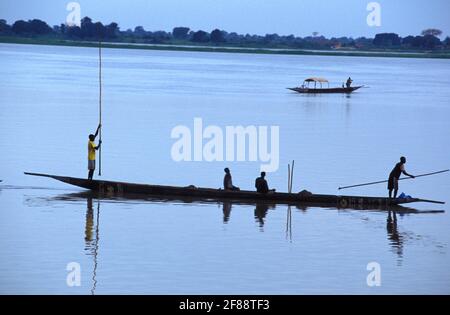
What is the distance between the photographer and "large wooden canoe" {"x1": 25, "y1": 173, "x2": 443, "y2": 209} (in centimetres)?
2222

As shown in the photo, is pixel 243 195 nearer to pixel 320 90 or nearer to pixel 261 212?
pixel 261 212

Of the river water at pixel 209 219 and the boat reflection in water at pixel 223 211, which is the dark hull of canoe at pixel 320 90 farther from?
the boat reflection in water at pixel 223 211

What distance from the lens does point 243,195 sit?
2236 cm

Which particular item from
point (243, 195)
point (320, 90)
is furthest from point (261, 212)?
point (320, 90)

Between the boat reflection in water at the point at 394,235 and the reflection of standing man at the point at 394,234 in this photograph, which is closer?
the boat reflection in water at the point at 394,235

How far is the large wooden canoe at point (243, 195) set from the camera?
72.9 ft

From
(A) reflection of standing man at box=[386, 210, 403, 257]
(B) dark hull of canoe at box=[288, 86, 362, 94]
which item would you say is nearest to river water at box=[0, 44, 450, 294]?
(A) reflection of standing man at box=[386, 210, 403, 257]

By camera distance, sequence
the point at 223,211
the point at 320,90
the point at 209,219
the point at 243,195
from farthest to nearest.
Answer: the point at 320,90 < the point at 243,195 < the point at 223,211 < the point at 209,219

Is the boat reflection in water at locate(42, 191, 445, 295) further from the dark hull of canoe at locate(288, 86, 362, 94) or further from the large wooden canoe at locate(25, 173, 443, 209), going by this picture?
the dark hull of canoe at locate(288, 86, 362, 94)

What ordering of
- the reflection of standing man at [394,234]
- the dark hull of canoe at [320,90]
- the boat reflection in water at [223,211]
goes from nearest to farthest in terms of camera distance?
1. the reflection of standing man at [394,234]
2. the boat reflection in water at [223,211]
3. the dark hull of canoe at [320,90]

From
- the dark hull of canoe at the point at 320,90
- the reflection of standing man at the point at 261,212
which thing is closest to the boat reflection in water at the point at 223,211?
the reflection of standing man at the point at 261,212

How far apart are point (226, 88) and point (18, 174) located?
4119 centimetres
